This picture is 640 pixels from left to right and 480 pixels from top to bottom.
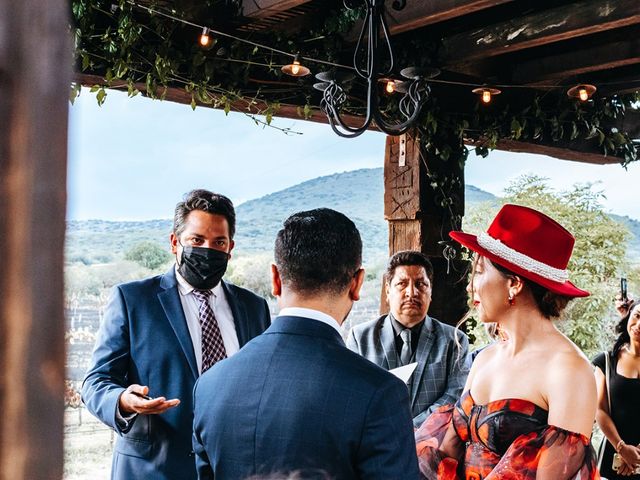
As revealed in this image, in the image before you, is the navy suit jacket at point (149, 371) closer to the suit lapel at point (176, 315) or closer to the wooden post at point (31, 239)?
the suit lapel at point (176, 315)

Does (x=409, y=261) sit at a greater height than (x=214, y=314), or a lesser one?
greater

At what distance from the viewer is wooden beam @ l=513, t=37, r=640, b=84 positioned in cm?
382

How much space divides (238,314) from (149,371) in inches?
14.4

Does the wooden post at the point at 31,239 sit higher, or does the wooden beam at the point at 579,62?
the wooden beam at the point at 579,62

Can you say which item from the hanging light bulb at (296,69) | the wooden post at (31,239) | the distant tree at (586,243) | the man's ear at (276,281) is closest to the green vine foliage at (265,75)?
the hanging light bulb at (296,69)

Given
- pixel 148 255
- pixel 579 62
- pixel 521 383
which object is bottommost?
pixel 521 383

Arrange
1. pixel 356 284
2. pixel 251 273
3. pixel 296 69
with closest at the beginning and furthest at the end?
pixel 356 284
pixel 296 69
pixel 251 273

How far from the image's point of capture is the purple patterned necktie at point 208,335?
237 cm

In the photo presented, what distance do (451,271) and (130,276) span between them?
5.95 feet

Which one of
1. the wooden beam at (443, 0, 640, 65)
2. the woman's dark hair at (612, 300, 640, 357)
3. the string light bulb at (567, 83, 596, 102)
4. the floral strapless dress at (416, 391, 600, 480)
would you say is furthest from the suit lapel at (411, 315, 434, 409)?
the string light bulb at (567, 83, 596, 102)

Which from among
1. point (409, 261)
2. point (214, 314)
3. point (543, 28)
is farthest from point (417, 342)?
point (543, 28)

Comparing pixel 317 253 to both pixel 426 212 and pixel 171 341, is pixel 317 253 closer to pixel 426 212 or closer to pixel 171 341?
pixel 171 341

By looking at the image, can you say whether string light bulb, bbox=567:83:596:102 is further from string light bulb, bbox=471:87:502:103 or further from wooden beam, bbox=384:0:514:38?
wooden beam, bbox=384:0:514:38

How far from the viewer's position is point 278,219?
4234mm
